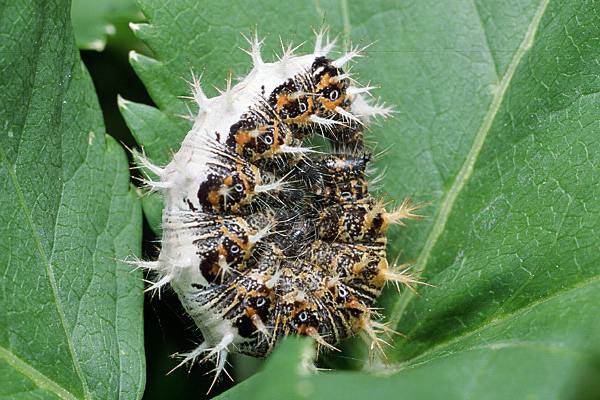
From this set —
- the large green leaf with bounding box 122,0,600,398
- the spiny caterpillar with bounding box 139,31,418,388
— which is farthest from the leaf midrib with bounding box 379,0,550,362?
the spiny caterpillar with bounding box 139,31,418,388

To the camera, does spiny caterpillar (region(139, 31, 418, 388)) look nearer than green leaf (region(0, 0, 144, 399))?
No

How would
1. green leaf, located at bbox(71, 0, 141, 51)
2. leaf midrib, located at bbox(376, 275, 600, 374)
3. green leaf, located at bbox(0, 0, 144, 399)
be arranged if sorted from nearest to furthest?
leaf midrib, located at bbox(376, 275, 600, 374) < green leaf, located at bbox(0, 0, 144, 399) < green leaf, located at bbox(71, 0, 141, 51)

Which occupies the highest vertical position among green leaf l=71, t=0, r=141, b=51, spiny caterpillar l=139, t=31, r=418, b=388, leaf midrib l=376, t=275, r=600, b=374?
green leaf l=71, t=0, r=141, b=51

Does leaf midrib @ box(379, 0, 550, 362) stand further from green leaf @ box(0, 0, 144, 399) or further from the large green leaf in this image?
green leaf @ box(0, 0, 144, 399)

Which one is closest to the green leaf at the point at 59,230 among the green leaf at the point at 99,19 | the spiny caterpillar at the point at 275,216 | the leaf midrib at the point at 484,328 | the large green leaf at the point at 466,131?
the spiny caterpillar at the point at 275,216

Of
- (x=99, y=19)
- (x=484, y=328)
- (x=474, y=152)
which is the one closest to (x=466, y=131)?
(x=474, y=152)

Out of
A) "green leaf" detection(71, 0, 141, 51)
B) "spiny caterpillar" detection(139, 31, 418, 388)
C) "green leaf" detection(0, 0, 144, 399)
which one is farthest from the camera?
"green leaf" detection(71, 0, 141, 51)

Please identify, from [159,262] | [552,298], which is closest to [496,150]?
[552,298]
